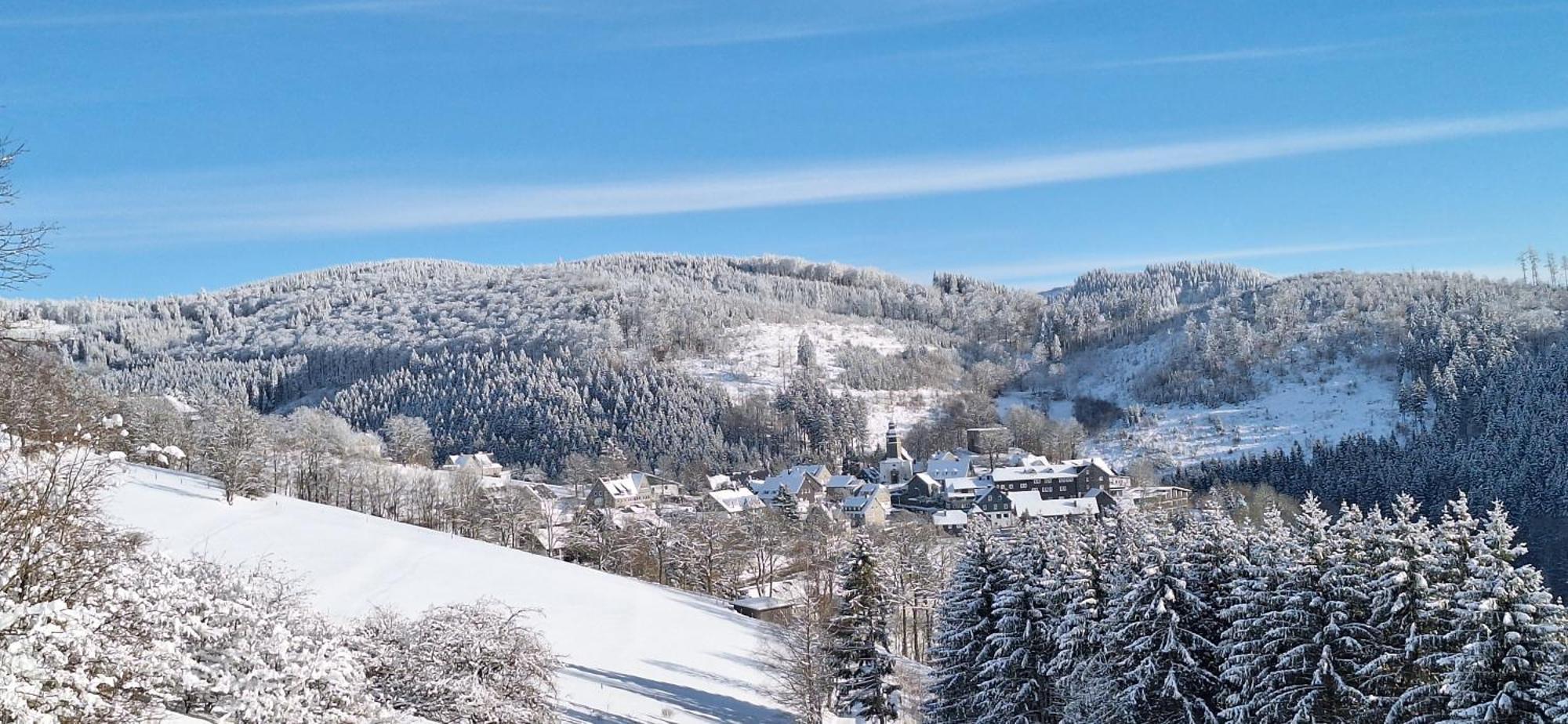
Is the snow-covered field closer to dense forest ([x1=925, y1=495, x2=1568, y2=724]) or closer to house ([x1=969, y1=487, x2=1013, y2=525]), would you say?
house ([x1=969, y1=487, x2=1013, y2=525])

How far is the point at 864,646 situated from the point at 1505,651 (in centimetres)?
1555

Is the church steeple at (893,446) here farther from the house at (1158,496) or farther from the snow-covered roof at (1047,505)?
the house at (1158,496)

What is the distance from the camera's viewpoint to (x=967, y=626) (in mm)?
24812

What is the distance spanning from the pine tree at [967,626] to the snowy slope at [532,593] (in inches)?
308

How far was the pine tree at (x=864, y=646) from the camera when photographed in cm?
2695

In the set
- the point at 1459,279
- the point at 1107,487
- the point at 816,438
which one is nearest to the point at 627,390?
the point at 816,438

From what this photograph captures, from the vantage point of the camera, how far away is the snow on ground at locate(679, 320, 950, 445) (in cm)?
14488

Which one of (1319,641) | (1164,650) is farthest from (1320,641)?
(1164,650)

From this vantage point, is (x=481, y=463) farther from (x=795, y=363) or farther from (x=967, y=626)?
(x=967, y=626)

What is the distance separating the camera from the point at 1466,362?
4385 inches

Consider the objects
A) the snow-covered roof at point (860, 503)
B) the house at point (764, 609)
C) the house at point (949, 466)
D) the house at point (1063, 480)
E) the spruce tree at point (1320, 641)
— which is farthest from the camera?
the house at point (949, 466)

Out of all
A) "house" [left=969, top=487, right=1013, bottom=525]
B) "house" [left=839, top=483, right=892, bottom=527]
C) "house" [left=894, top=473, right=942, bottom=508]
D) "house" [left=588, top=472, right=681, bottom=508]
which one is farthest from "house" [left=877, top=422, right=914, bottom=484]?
"house" [left=588, top=472, right=681, bottom=508]

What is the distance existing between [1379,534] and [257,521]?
154 feet

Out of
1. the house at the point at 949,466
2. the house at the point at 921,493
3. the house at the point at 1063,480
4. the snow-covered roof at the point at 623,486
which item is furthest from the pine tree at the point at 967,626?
the house at the point at 949,466
